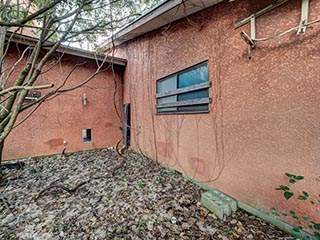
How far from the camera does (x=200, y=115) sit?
3.67 meters

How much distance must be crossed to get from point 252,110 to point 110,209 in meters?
3.01

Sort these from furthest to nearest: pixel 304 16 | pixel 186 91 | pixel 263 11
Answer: pixel 186 91 < pixel 263 11 < pixel 304 16

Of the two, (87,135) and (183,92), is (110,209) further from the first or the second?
(87,135)

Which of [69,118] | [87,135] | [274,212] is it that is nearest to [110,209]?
[274,212]

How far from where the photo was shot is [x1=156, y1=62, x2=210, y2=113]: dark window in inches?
142

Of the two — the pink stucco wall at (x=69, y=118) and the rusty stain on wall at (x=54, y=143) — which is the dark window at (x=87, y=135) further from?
the rusty stain on wall at (x=54, y=143)

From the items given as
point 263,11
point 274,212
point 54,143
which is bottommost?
point 274,212

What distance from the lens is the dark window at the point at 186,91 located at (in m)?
3.60

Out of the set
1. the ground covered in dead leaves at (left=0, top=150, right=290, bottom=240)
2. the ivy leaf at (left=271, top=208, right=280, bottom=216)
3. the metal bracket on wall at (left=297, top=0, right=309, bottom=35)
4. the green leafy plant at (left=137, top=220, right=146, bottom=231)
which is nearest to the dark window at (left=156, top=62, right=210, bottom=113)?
the metal bracket on wall at (left=297, top=0, right=309, bottom=35)

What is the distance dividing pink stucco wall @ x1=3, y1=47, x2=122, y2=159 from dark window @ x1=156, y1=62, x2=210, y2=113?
10.5 ft

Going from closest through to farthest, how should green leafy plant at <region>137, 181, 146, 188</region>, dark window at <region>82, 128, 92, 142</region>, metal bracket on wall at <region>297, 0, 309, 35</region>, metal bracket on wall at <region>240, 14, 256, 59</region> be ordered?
metal bracket on wall at <region>297, 0, 309, 35</region>, metal bracket on wall at <region>240, 14, 256, 59</region>, green leafy plant at <region>137, 181, 146, 188</region>, dark window at <region>82, 128, 92, 142</region>

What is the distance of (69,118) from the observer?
6473 mm

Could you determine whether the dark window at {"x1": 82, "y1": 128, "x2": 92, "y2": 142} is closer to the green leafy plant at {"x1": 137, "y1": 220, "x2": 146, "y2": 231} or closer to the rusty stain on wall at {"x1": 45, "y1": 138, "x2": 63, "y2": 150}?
the rusty stain on wall at {"x1": 45, "y1": 138, "x2": 63, "y2": 150}

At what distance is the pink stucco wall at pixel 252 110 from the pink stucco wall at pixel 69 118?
389 cm
